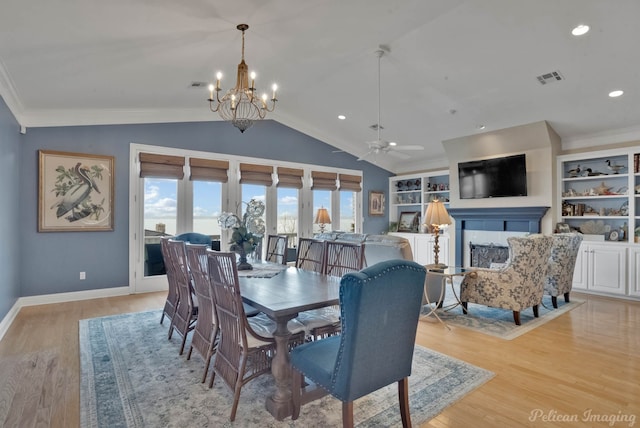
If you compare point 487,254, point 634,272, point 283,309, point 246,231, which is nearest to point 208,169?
point 246,231

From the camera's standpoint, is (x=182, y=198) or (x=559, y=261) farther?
(x=182, y=198)

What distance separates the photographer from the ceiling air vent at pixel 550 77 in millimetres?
4191

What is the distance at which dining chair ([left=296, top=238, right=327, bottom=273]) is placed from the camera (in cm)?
338

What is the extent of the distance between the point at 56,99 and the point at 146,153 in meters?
1.37

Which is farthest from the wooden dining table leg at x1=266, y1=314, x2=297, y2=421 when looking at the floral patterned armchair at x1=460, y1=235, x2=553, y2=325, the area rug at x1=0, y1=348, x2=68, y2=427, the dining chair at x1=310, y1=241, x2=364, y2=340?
the floral patterned armchair at x1=460, y1=235, x2=553, y2=325

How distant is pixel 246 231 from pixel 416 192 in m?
6.15

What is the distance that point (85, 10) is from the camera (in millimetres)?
2582

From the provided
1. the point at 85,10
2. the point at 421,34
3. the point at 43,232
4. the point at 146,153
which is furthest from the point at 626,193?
the point at 43,232

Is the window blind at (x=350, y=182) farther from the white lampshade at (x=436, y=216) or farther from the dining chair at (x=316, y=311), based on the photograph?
the dining chair at (x=316, y=311)

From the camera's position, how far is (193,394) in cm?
237

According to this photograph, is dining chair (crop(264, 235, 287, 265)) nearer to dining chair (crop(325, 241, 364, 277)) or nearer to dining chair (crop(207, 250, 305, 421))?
dining chair (crop(325, 241, 364, 277))

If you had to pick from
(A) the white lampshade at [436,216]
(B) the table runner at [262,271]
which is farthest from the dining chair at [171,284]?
(A) the white lampshade at [436,216]

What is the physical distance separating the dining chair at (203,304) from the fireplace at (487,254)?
5588 millimetres

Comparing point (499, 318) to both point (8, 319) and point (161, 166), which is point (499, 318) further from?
point (8, 319)
